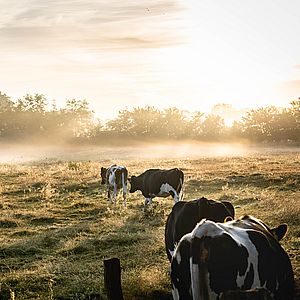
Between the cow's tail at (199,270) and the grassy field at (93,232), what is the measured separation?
283 centimetres

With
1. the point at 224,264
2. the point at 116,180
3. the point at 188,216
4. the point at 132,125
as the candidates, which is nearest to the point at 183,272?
the point at 224,264

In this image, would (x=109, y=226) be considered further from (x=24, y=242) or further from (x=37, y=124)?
(x=37, y=124)

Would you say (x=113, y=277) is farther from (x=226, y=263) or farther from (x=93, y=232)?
(x=93, y=232)

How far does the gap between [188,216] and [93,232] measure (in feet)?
16.4

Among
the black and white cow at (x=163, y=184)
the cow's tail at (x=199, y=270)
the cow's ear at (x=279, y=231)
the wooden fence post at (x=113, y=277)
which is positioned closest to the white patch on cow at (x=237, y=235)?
the cow's tail at (x=199, y=270)

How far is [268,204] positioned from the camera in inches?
587

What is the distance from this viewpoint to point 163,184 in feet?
53.3

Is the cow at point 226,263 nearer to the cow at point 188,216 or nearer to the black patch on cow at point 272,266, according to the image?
the black patch on cow at point 272,266

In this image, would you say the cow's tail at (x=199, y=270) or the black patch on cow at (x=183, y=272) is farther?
the black patch on cow at (x=183, y=272)

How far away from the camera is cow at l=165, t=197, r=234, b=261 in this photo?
8.12 meters

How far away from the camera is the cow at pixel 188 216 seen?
8125mm

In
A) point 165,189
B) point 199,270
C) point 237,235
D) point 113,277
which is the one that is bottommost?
point 165,189

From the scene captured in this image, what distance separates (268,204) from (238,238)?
10.00 m

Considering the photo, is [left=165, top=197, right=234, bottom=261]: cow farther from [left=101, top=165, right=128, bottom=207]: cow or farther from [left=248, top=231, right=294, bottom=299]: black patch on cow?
[left=101, top=165, right=128, bottom=207]: cow
